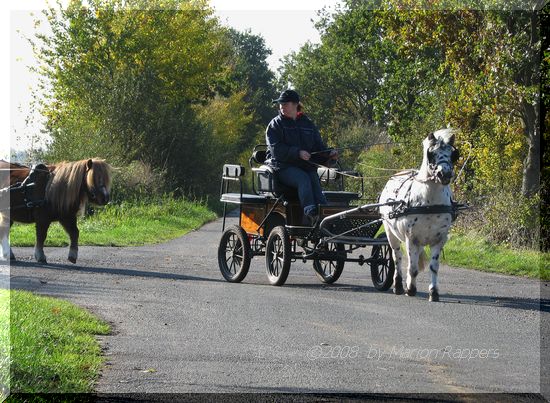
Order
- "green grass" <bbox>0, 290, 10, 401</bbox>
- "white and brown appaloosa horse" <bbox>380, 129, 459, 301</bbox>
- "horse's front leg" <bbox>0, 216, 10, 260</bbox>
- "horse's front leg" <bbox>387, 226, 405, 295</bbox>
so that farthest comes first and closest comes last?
"horse's front leg" <bbox>0, 216, 10, 260</bbox>
"horse's front leg" <bbox>387, 226, 405, 295</bbox>
"white and brown appaloosa horse" <bbox>380, 129, 459, 301</bbox>
"green grass" <bbox>0, 290, 10, 401</bbox>

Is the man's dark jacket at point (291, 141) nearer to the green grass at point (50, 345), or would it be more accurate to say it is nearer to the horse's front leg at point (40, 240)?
the green grass at point (50, 345)

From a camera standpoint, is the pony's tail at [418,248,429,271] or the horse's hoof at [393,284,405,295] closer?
the pony's tail at [418,248,429,271]

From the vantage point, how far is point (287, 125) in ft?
50.6

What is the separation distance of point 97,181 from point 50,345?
894 centimetres

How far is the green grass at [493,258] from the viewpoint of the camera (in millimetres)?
19609

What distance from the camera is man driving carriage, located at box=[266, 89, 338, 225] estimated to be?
49.3ft


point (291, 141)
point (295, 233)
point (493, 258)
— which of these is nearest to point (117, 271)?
point (295, 233)

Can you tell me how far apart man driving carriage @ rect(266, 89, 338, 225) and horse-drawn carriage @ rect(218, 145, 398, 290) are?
19 cm

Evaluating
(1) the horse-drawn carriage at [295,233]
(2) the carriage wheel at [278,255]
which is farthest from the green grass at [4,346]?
(1) the horse-drawn carriage at [295,233]

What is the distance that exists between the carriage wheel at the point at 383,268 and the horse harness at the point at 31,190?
5976 millimetres

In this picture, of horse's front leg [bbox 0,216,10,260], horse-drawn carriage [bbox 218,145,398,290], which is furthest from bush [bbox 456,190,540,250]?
horse's front leg [bbox 0,216,10,260]

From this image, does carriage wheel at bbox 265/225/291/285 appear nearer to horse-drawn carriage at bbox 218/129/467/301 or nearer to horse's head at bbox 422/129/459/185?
horse-drawn carriage at bbox 218/129/467/301

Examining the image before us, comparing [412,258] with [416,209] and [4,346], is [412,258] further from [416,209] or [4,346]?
[4,346]

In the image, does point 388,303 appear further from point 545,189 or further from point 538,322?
point 545,189
